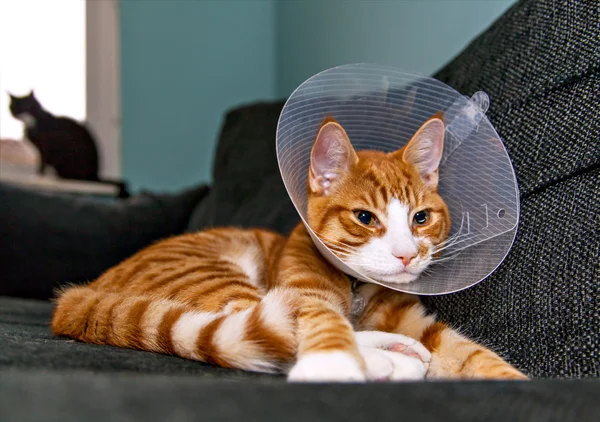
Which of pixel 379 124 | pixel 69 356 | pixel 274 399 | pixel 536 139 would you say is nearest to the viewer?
pixel 274 399

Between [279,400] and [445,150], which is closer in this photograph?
[279,400]

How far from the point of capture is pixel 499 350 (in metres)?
0.97

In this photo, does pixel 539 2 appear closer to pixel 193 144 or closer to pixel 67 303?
pixel 67 303

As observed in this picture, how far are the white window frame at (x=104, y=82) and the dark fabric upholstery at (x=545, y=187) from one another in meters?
2.49

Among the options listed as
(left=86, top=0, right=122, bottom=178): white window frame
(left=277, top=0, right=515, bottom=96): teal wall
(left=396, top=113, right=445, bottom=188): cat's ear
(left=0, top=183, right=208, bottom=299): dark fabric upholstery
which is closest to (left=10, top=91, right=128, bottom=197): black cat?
(left=86, top=0, right=122, bottom=178): white window frame

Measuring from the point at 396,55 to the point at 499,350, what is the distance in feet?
Answer: 4.44

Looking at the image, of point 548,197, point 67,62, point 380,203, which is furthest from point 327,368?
point 67,62

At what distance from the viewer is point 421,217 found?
3.67ft

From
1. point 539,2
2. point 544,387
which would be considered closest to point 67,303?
point 544,387

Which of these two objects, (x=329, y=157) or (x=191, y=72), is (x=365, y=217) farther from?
(x=191, y=72)

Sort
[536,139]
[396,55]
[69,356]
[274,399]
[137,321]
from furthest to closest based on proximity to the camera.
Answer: [396,55] < [536,139] < [137,321] < [69,356] < [274,399]

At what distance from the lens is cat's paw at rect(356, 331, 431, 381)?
83 centimetres

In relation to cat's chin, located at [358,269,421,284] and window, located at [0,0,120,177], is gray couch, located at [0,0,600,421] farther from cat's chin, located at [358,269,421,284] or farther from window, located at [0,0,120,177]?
window, located at [0,0,120,177]

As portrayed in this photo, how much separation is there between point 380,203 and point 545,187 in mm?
326
